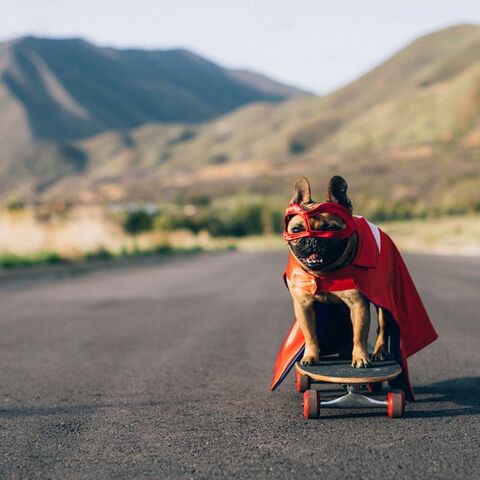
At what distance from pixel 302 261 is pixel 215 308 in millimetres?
7192

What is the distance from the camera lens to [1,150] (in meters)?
184

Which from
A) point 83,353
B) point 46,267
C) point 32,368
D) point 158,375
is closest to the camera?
point 158,375

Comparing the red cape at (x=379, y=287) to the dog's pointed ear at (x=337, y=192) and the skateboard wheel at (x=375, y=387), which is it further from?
the skateboard wheel at (x=375, y=387)

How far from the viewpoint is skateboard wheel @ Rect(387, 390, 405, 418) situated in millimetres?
4262

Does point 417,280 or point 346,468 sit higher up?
point 346,468

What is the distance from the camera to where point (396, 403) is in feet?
14.0

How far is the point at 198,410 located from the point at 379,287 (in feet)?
4.62

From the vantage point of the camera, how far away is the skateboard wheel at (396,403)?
4262 mm

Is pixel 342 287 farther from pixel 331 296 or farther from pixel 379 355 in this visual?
pixel 379 355

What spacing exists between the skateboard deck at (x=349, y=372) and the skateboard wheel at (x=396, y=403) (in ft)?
0.45

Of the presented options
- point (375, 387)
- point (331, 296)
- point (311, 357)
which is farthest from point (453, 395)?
point (331, 296)

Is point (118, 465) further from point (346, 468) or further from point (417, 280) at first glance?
point (417, 280)

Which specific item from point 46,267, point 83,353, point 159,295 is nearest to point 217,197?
point 46,267

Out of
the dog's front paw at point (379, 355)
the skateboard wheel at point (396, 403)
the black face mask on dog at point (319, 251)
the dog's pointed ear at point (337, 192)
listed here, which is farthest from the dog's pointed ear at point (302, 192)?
the skateboard wheel at point (396, 403)
